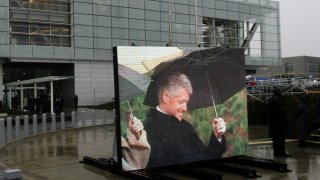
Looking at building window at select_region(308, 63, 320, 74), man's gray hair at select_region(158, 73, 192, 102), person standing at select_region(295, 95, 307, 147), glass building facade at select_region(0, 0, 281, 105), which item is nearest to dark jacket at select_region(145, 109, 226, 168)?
man's gray hair at select_region(158, 73, 192, 102)

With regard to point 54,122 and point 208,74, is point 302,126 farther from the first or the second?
point 54,122

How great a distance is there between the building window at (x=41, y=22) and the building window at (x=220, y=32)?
20281 mm

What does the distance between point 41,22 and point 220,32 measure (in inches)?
1082

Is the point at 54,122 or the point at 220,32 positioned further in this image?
the point at 220,32

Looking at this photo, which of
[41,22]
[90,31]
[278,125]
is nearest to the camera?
[278,125]

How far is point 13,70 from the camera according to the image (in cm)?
5594

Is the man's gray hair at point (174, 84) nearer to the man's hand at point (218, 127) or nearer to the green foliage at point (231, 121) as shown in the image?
the green foliage at point (231, 121)

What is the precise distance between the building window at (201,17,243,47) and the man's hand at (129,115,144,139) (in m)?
57.8

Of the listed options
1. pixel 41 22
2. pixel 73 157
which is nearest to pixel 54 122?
pixel 73 157

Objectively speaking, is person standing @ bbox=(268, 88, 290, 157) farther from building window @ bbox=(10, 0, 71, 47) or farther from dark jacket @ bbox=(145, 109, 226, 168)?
building window @ bbox=(10, 0, 71, 47)

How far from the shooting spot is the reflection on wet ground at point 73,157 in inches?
394

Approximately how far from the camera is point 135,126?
9.26 metres

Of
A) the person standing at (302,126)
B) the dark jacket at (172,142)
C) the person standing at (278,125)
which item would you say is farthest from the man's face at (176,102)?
the person standing at (302,126)

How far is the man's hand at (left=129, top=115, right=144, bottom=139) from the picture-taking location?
922 cm
